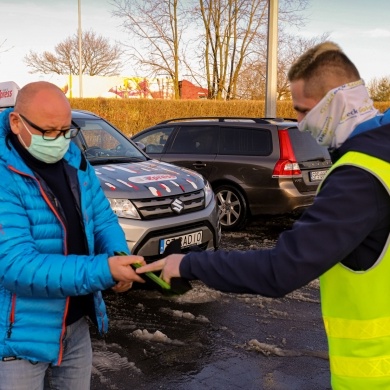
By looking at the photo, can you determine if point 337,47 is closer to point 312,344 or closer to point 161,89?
point 312,344

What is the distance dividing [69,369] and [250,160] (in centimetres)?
675

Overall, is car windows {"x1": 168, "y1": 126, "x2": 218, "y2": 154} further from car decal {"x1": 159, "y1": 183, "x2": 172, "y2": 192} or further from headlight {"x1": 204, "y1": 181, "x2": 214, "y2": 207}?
car decal {"x1": 159, "y1": 183, "x2": 172, "y2": 192}

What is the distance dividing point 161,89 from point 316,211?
3070cm

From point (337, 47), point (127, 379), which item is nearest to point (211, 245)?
point (127, 379)

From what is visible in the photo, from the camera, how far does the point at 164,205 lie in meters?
5.43

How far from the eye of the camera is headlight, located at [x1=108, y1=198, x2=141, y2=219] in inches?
205

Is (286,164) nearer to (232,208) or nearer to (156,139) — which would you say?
(232,208)

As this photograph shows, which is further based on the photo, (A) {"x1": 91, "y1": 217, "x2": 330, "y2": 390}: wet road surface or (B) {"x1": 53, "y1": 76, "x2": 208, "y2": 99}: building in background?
(B) {"x1": 53, "y1": 76, "x2": 208, "y2": 99}: building in background

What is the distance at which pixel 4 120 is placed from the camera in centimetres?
231

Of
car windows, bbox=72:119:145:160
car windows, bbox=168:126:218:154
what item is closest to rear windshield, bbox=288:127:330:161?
car windows, bbox=168:126:218:154

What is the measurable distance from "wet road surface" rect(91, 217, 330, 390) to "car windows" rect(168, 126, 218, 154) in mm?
3796

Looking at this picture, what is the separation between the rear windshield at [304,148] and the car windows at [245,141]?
381mm

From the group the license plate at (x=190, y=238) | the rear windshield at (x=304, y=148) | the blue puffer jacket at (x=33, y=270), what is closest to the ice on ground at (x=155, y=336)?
the license plate at (x=190, y=238)

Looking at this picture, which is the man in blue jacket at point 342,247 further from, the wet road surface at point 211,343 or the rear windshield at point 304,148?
the rear windshield at point 304,148
